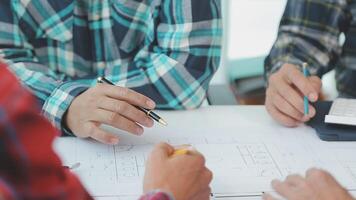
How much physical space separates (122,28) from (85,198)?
25.1 inches

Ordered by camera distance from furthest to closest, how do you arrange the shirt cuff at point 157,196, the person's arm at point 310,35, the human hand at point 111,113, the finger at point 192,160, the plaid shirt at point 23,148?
the person's arm at point 310,35 → the human hand at point 111,113 → the finger at point 192,160 → the shirt cuff at point 157,196 → the plaid shirt at point 23,148

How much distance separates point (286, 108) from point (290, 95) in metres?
0.03

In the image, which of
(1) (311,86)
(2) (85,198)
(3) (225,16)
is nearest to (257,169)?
(1) (311,86)

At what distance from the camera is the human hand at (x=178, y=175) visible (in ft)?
2.11

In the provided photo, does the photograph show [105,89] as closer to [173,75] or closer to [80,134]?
[80,134]

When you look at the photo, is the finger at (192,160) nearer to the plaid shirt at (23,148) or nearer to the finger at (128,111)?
the finger at (128,111)

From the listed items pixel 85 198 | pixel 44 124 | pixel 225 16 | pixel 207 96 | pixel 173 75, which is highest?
pixel 44 124

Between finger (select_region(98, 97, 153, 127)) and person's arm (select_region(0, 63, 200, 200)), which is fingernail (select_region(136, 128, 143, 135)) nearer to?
finger (select_region(98, 97, 153, 127))

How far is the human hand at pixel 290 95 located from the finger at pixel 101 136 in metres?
0.34

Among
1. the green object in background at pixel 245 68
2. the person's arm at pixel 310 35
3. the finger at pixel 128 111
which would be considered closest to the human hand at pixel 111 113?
the finger at pixel 128 111

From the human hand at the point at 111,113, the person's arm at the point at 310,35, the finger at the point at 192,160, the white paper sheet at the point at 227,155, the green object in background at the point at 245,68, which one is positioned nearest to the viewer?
the finger at the point at 192,160

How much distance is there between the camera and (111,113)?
0.89 metres

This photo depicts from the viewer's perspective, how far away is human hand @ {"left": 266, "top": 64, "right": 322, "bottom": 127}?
1009 mm

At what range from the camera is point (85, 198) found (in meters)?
0.53
